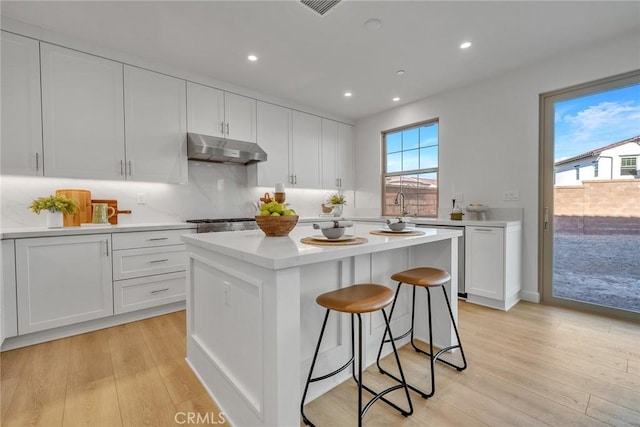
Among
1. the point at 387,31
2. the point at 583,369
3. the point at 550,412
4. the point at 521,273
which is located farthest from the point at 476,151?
the point at 550,412

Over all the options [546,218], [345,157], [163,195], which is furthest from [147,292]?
[546,218]

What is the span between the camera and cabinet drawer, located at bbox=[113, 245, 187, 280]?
8.55 ft

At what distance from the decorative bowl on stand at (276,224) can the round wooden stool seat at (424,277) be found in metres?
0.74

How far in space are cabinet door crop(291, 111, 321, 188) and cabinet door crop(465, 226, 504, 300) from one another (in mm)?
2385

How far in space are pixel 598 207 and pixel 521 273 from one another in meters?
0.97

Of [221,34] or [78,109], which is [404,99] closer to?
[221,34]

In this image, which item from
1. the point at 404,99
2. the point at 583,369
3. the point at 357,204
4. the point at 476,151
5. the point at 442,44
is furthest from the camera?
the point at 357,204

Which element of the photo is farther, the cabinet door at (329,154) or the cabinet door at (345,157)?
the cabinet door at (345,157)

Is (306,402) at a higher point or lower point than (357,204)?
lower

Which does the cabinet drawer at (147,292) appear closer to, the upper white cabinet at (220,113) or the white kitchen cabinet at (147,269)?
the white kitchen cabinet at (147,269)

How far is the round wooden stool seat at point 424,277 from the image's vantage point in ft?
5.33

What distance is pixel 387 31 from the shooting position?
2.53 meters

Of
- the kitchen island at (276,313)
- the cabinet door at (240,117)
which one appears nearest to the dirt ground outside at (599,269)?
the kitchen island at (276,313)

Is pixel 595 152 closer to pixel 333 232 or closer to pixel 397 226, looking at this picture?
pixel 397 226
